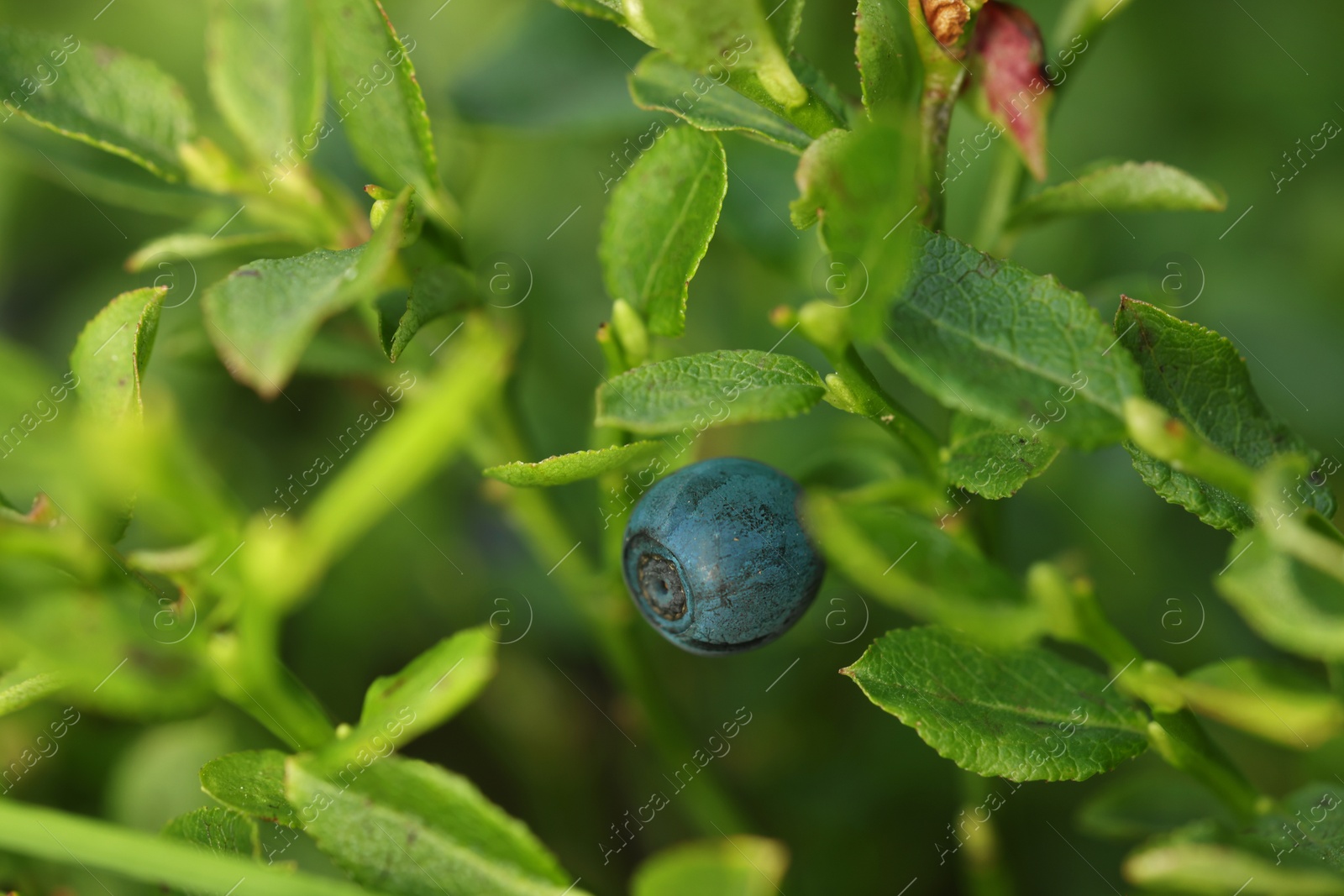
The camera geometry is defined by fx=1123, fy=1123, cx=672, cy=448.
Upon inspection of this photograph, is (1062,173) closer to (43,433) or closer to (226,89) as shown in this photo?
(226,89)

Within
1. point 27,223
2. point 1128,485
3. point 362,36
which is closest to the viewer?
point 362,36

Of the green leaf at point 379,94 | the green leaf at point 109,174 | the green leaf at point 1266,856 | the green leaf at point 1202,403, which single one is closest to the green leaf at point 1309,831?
the green leaf at point 1266,856

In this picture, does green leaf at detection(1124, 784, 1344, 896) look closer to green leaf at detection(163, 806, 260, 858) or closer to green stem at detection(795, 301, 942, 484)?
green stem at detection(795, 301, 942, 484)

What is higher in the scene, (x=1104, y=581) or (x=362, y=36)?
(x=362, y=36)

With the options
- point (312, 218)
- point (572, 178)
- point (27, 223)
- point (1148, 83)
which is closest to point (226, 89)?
point (312, 218)

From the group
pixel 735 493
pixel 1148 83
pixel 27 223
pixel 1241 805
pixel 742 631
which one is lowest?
pixel 1241 805

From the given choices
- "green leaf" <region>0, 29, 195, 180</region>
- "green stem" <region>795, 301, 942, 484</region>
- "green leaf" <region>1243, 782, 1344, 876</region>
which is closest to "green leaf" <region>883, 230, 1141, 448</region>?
"green stem" <region>795, 301, 942, 484</region>

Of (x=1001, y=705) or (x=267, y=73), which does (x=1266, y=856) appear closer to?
(x=1001, y=705)

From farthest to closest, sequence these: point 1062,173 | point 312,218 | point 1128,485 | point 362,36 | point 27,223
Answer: point 27,223
point 1062,173
point 1128,485
point 312,218
point 362,36
